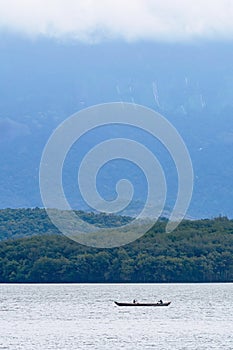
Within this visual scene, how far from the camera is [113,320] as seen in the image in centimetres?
10081

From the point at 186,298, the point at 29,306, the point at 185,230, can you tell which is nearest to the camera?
the point at 29,306

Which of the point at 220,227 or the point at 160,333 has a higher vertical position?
the point at 220,227

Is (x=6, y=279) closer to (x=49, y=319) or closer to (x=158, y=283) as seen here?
(x=158, y=283)

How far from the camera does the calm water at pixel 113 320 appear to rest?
81.4m

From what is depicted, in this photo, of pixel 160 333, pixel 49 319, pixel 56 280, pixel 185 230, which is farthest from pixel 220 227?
pixel 160 333

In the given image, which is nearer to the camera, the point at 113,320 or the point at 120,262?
the point at 113,320

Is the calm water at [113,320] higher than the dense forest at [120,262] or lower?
lower

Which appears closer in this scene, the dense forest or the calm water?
the calm water

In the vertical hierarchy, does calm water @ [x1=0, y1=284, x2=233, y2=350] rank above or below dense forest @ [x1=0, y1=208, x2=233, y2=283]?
below

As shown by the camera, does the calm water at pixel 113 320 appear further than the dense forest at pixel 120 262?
No

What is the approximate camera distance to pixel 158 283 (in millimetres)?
164625

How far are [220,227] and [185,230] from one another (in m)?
6.51

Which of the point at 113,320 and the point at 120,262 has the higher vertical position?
the point at 120,262

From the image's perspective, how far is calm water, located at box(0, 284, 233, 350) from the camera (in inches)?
3206
